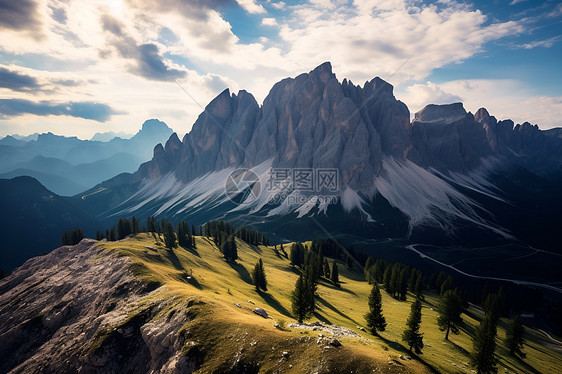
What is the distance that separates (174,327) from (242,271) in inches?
2145

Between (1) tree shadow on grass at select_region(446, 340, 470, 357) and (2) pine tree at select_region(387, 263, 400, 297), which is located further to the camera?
(2) pine tree at select_region(387, 263, 400, 297)

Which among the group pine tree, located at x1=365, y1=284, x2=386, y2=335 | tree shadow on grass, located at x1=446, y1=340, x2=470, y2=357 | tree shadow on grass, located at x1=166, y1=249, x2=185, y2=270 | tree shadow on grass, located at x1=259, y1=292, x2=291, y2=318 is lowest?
tree shadow on grass, located at x1=446, y1=340, x2=470, y2=357

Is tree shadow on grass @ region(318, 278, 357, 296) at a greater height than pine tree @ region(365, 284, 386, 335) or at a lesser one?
lesser

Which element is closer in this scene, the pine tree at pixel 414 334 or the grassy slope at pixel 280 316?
the grassy slope at pixel 280 316

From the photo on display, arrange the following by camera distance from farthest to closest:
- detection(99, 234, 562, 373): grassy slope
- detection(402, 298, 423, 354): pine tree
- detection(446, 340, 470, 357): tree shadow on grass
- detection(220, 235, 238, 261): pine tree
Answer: detection(220, 235, 238, 261): pine tree, detection(446, 340, 470, 357): tree shadow on grass, detection(402, 298, 423, 354): pine tree, detection(99, 234, 562, 373): grassy slope

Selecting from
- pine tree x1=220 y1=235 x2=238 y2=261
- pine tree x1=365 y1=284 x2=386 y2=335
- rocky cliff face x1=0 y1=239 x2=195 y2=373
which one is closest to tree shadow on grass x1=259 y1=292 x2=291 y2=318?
pine tree x1=365 y1=284 x2=386 y2=335

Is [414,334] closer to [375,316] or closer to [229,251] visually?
[375,316]

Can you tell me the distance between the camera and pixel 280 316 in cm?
4922

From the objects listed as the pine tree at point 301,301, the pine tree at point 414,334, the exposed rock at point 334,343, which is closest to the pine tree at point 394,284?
the pine tree at point 414,334

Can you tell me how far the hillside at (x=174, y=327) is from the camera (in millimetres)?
28047

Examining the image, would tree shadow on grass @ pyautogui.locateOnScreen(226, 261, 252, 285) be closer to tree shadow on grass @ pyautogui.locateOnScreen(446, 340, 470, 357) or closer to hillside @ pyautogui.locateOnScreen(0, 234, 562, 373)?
hillside @ pyautogui.locateOnScreen(0, 234, 562, 373)

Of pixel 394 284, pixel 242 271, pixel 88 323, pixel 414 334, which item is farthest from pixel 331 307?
pixel 88 323

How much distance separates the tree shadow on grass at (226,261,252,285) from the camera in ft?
263

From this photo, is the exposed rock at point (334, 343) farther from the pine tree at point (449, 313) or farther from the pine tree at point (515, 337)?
the pine tree at point (515, 337)
